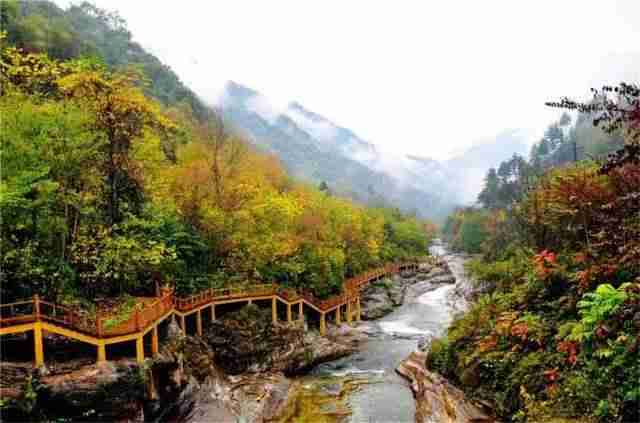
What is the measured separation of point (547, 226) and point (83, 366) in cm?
2008

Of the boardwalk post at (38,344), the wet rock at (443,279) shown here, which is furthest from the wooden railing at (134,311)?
the wet rock at (443,279)

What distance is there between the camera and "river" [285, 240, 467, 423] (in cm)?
1878

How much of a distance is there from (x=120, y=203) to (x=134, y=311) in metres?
6.57

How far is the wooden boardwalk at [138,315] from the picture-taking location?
579 inches

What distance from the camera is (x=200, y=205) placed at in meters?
28.0

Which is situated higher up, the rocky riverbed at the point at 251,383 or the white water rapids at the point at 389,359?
the rocky riverbed at the point at 251,383

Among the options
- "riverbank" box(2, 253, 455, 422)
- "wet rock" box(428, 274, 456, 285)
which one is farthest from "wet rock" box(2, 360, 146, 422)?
"wet rock" box(428, 274, 456, 285)

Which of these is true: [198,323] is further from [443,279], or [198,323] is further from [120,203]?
[443,279]

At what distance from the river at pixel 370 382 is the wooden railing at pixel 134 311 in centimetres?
570

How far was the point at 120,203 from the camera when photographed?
70.1ft

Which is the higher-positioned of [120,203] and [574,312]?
[120,203]

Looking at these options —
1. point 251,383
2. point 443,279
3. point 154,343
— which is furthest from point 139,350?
point 443,279

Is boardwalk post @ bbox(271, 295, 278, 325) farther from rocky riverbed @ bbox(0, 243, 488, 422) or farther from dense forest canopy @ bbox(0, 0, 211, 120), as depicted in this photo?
dense forest canopy @ bbox(0, 0, 211, 120)

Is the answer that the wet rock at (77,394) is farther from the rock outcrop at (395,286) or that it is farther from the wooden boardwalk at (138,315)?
the rock outcrop at (395,286)
